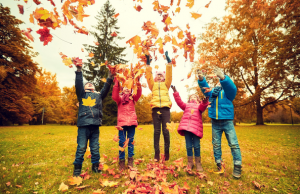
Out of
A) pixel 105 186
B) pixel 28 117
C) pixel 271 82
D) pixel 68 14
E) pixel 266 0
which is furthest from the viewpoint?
pixel 28 117

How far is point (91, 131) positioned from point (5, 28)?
2242cm

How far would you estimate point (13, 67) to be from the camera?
1689cm

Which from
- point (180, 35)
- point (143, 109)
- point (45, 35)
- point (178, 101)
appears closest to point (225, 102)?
point (178, 101)

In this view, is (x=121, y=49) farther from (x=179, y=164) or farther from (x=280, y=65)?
(x=179, y=164)

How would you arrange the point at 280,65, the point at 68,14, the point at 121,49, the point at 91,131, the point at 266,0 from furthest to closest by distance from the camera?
the point at 121,49
the point at 266,0
the point at 280,65
the point at 91,131
the point at 68,14

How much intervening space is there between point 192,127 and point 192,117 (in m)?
0.23

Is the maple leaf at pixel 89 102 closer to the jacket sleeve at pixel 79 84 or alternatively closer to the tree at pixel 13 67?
the jacket sleeve at pixel 79 84

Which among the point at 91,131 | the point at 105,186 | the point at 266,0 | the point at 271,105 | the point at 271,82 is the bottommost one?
the point at 105,186

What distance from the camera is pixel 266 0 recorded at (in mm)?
11766

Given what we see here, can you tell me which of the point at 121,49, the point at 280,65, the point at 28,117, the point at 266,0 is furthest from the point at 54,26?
the point at 28,117

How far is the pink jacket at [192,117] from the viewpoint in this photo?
2.88 metres

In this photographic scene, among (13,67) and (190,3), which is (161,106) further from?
(13,67)

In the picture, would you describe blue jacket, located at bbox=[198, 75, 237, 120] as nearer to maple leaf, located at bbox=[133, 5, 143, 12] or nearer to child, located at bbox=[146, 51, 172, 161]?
child, located at bbox=[146, 51, 172, 161]

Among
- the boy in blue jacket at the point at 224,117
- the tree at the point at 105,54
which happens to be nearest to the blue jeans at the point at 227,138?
the boy in blue jacket at the point at 224,117
